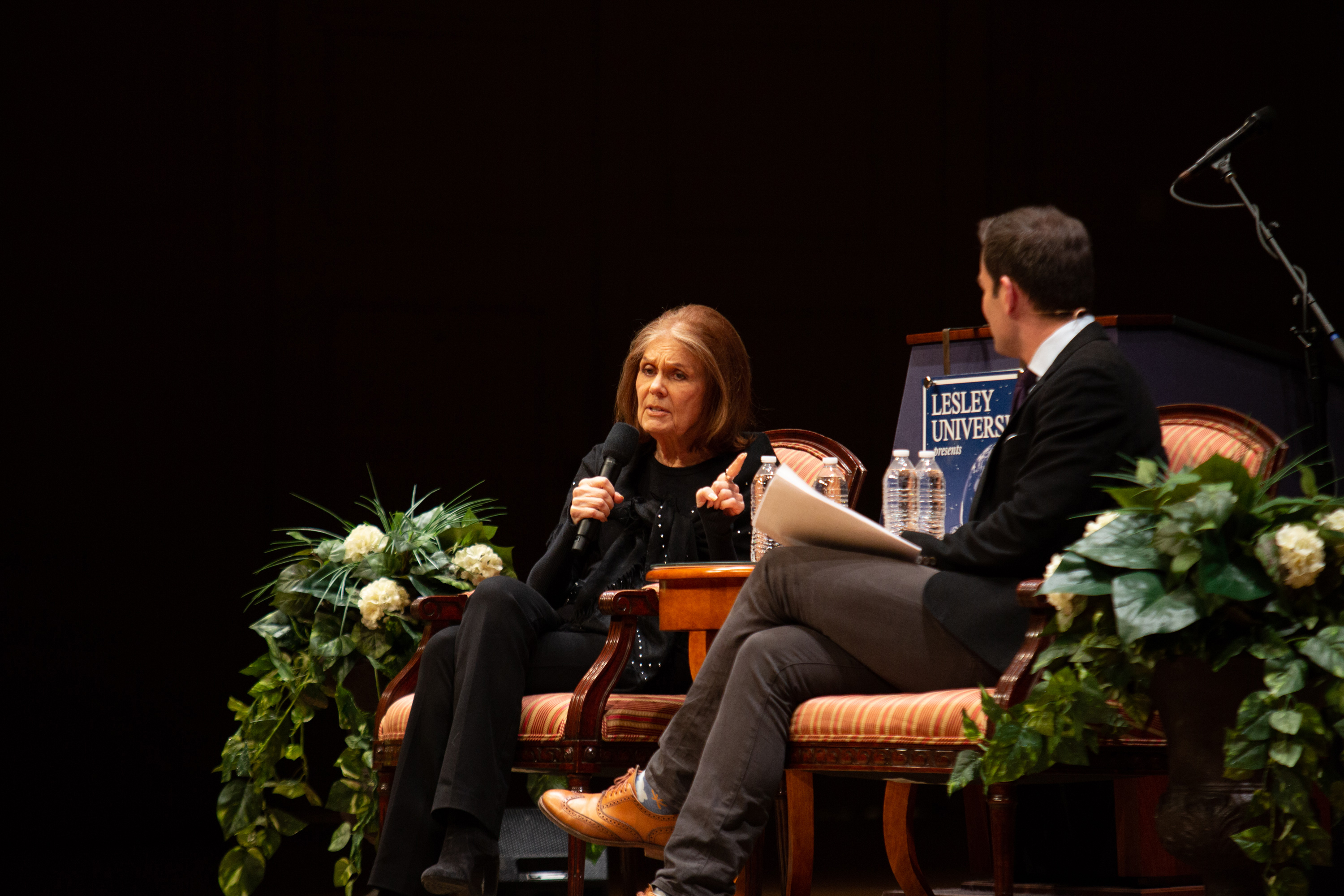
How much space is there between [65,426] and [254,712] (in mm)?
1607

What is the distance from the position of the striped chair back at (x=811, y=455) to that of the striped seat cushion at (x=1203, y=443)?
650 mm

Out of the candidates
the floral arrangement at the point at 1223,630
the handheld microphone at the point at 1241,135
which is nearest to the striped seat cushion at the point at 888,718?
the floral arrangement at the point at 1223,630

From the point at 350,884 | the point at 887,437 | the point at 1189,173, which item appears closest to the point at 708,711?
the point at 350,884

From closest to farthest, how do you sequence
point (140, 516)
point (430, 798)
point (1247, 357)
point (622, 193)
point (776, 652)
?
1. point (776, 652)
2. point (430, 798)
3. point (1247, 357)
4. point (140, 516)
5. point (622, 193)

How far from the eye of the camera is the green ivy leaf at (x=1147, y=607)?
1556 mm

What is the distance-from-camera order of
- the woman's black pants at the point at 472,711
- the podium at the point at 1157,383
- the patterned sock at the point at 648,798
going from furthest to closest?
1. the podium at the point at 1157,383
2. the woman's black pants at the point at 472,711
3. the patterned sock at the point at 648,798

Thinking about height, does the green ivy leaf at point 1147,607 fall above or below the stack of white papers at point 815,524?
below

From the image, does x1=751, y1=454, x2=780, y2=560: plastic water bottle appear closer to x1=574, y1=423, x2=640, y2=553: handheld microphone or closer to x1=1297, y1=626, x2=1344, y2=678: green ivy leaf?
x1=574, y1=423, x2=640, y2=553: handheld microphone

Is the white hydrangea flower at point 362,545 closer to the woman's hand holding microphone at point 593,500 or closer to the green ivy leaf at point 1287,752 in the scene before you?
the woman's hand holding microphone at point 593,500

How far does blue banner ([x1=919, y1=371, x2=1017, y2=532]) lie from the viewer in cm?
255

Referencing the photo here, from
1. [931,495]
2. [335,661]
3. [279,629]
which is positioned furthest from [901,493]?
[279,629]

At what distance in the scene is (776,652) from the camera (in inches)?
76.9

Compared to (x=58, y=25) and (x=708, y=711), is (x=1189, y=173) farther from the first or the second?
(x=58, y=25)

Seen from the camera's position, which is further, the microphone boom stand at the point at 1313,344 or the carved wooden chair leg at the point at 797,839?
the microphone boom stand at the point at 1313,344
